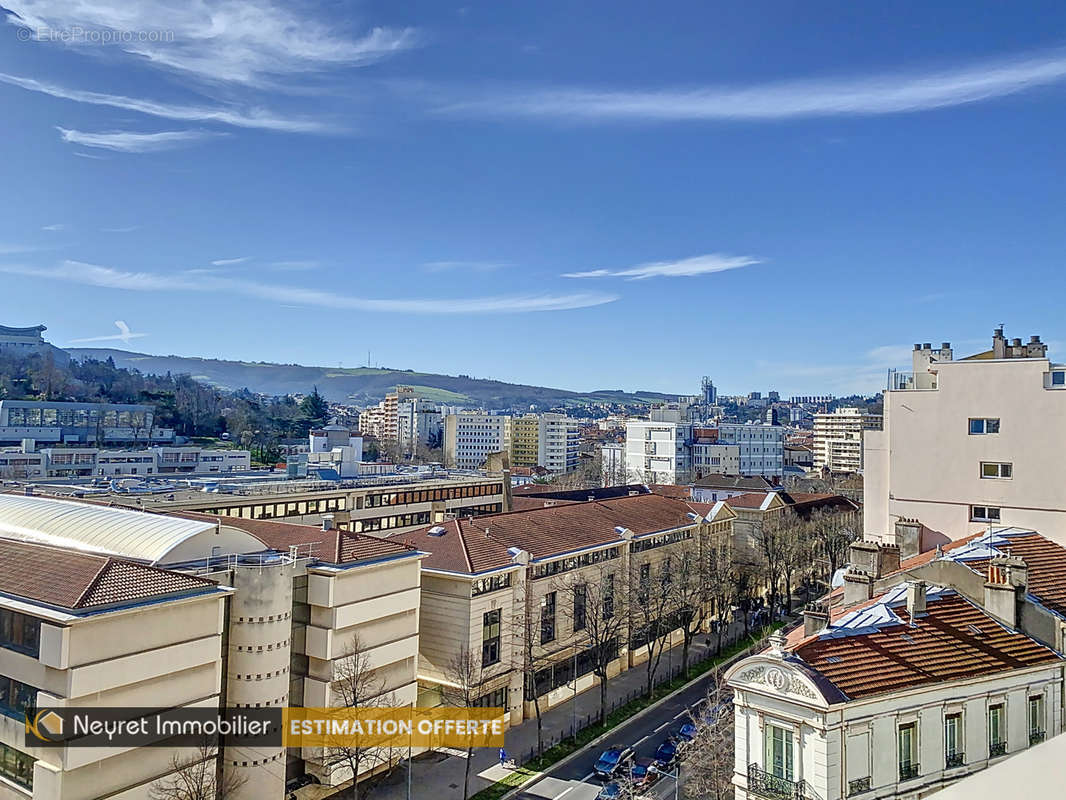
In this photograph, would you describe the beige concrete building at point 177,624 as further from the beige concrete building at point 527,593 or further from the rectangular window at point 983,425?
the rectangular window at point 983,425

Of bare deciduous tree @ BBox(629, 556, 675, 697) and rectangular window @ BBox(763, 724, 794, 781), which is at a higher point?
rectangular window @ BBox(763, 724, 794, 781)

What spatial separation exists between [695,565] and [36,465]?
Result: 100 meters

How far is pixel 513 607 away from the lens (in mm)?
45156

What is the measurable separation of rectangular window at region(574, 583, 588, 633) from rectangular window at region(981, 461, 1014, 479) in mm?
24126

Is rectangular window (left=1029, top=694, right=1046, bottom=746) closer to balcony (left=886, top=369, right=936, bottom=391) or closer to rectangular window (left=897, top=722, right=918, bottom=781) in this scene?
rectangular window (left=897, top=722, right=918, bottom=781)

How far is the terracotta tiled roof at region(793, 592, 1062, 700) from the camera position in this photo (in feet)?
69.5

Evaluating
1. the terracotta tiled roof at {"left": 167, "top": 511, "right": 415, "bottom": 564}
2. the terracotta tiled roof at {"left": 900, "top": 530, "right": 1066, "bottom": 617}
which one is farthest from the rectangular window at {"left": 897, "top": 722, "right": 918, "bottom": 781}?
the terracotta tiled roof at {"left": 167, "top": 511, "right": 415, "bottom": 564}

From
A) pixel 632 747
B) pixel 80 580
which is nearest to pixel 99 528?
pixel 80 580

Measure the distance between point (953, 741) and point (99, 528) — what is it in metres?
34.7

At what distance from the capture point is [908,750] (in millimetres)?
21203

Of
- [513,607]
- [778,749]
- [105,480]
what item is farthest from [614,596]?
[105,480]

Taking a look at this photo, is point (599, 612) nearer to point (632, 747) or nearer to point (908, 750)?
point (632, 747)

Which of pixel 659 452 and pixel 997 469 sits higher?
pixel 997 469

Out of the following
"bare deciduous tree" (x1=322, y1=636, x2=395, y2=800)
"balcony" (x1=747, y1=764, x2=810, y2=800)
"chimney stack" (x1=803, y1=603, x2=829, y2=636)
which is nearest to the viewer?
"balcony" (x1=747, y1=764, x2=810, y2=800)
